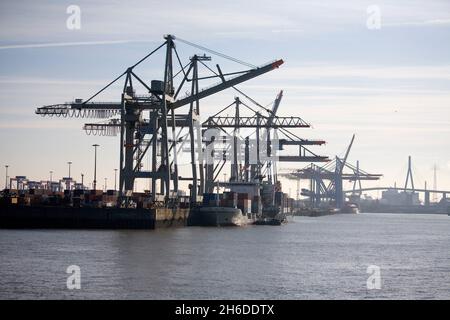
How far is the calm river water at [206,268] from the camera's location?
1615 inches

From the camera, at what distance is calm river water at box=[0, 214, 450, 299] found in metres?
41.0

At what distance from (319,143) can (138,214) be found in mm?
56482

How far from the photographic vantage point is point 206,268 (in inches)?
1977

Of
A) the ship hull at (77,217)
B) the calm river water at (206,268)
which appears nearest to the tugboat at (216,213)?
the ship hull at (77,217)

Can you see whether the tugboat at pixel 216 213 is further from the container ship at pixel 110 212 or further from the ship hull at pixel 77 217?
the ship hull at pixel 77 217

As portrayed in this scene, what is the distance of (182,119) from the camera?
103250 millimetres

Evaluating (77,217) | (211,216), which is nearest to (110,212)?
(77,217)

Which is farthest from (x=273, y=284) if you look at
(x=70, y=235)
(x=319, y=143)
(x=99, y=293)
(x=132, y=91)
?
(x=319, y=143)

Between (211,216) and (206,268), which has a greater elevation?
(211,216)

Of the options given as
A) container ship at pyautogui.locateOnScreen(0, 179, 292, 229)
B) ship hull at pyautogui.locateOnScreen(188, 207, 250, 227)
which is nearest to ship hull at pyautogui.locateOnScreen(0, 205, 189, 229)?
container ship at pyautogui.locateOnScreen(0, 179, 292, 229)

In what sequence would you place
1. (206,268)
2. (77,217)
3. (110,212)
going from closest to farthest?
(206,268) → (110,212) → (77,217)

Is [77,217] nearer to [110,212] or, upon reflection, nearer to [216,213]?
[110,212]

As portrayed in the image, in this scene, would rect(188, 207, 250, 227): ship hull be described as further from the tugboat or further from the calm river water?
the calm river water
